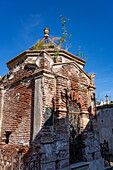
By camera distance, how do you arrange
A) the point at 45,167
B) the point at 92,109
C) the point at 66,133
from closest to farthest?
the point at 45,167, the point at 66,133, the point at 92,109

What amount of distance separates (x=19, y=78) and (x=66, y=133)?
111 inches

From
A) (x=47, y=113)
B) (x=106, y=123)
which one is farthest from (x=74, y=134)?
(x=106, y=123)

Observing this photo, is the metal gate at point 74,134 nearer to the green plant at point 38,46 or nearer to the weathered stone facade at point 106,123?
the green plant at point 38,46

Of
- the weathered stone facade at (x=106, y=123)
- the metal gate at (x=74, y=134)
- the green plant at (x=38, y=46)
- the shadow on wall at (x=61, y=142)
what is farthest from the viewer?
the weathered stone facade at (x=106, y=123)

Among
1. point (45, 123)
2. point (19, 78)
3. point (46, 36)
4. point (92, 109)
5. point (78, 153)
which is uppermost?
point (46, 36)

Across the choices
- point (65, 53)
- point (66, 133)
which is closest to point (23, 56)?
point (65, 53)

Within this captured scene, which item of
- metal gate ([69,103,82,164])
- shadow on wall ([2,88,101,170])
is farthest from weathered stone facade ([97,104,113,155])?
metal gate ([69,103,82,164])

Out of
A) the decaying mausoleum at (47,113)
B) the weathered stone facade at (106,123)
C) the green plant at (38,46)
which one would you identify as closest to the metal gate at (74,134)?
the decaying mausoleum at (47,113)

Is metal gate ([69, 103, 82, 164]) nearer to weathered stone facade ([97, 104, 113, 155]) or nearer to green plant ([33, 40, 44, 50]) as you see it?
green plant ([33, 40, 44, 50])

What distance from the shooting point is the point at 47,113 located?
488 cm

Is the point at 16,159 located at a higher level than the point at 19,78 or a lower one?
lower

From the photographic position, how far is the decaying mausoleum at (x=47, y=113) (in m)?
4.69

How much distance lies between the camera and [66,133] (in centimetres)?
523

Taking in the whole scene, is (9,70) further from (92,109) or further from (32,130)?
(92,109)
